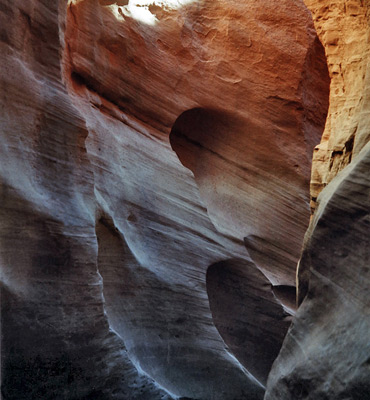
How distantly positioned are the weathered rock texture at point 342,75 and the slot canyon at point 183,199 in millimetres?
19

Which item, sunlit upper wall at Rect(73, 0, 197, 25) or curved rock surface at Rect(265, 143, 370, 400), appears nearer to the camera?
curved rock surface at Rect(265, 143, 370, 400)

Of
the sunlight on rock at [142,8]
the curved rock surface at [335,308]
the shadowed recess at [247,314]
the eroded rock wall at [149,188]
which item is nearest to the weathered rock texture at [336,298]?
the curved rock surface at [335,308]

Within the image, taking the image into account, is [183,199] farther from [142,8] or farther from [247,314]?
[142,8]

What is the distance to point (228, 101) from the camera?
688 cm

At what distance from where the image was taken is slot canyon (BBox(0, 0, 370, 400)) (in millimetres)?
3234

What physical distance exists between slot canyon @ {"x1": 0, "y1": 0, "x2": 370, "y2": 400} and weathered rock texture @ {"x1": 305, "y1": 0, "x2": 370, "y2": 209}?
0.8 inches

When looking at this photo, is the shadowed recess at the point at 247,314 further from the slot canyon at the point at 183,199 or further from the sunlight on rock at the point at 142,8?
the sunlight on rock at the point at 142,8

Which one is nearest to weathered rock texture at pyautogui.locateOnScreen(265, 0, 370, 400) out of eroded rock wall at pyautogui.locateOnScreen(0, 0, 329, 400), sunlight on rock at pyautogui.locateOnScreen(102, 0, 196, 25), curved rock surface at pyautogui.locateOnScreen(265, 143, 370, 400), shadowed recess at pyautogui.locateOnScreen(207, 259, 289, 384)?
curved rock surface at pyautogui.locateOnScreen(265, 143, 370, 400)

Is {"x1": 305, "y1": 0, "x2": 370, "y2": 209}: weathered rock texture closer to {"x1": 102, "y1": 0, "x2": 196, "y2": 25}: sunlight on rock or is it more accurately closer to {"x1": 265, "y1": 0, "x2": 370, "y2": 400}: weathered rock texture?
{"x1": 265, "y1": 0, "x2": 370, "y2": 400}: weathered rock texture

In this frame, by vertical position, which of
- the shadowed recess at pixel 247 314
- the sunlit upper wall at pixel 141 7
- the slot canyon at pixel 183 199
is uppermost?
the sunlit upper wall at pixel 141 7

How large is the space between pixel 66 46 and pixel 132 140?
1339 mm

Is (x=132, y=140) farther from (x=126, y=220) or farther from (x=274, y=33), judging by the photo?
(x=274, y=33)

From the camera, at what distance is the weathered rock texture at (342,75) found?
402cm

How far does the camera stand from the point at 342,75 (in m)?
4.41
